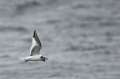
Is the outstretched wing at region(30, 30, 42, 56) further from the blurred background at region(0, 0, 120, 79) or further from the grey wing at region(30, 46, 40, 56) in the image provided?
the blurred background at region(0, 0, 120, 79)

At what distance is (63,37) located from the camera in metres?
36.6

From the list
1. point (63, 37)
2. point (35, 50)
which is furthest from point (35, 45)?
point (63, 37)

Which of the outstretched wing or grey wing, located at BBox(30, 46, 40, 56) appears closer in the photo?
the outstretched wing

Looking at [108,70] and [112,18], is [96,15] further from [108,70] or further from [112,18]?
[108,70]

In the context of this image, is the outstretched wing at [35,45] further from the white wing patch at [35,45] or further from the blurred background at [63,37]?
the blurred background at [63,37]

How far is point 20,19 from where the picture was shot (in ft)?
134

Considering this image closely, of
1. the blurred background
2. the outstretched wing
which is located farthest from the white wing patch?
the blurred background

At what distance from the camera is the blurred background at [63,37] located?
1209 inches

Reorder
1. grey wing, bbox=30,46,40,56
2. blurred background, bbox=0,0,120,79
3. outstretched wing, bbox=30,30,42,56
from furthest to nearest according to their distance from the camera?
1. blurred background, bbox=0,0,120,79
2. grey wing, bbox=30,46,40,56
3. outstretched wing, bbox=30,30,42,56

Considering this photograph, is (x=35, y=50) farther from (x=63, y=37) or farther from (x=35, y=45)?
(x=63, y=37)

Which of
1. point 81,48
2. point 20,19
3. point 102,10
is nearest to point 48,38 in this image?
point 81,48

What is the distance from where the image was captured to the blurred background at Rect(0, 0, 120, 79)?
3070 centimetres

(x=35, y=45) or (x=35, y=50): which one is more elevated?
(x=35, y=45)

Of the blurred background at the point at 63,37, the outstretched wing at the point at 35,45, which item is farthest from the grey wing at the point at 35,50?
the blurred background at the point at 63,37
